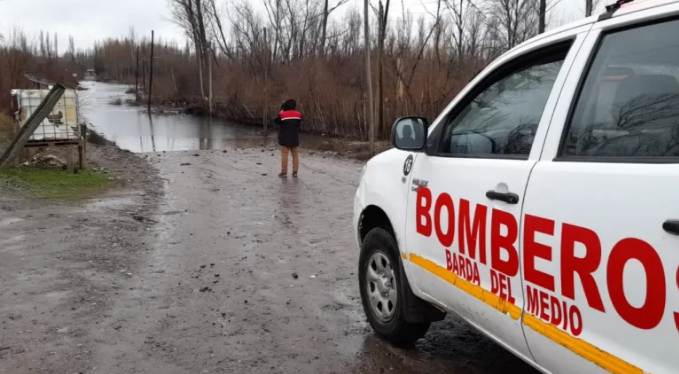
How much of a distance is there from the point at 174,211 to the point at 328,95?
2084cm

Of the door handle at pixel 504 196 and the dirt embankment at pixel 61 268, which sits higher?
the door handle at pixel 504 196

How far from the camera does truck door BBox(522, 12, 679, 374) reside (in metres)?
2.04

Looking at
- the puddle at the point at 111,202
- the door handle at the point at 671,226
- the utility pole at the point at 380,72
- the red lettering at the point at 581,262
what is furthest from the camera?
the utility pole at the point at 380,72

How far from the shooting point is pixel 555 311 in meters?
2.51

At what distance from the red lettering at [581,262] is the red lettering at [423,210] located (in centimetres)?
112

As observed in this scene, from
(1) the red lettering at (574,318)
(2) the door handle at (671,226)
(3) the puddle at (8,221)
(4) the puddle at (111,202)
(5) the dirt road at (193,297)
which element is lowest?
(5) the dirt road at (193,297)

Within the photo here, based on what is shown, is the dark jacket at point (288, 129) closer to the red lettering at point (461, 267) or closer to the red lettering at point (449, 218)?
the red lettering at point (449, 218)

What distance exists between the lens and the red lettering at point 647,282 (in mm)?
2014

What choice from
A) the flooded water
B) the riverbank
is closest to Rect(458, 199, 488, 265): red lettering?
the riverbank

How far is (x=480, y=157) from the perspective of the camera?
317 cm

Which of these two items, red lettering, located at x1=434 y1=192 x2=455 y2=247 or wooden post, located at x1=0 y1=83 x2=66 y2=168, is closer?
red lettering, located at x1=434 y1=192 x2=455 y2=247

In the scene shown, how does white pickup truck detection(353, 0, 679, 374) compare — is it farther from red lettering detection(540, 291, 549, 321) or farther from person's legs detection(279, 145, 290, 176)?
person's legs detection(279, 145, 290, 176)

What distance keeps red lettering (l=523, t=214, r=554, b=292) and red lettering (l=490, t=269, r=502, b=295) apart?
0.23 m

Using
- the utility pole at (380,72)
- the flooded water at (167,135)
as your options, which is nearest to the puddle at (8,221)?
the flooded water at (167,135)
